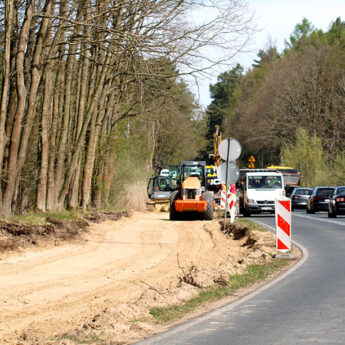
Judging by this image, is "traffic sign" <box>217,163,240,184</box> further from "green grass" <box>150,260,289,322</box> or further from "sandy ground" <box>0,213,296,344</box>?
"green grass" <box>150,260,289,322</box>

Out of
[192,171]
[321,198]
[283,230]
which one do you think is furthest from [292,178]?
[283,230]

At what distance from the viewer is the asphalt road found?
7.91 meters

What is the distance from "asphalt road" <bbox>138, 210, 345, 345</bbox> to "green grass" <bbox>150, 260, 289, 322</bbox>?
468 mm

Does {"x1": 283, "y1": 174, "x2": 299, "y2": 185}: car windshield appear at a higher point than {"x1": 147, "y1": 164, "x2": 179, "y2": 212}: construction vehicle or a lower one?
higher

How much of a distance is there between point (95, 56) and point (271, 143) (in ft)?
165

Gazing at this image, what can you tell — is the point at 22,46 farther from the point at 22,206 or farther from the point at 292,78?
the point at 292,78

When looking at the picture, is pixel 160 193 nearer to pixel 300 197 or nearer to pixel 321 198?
pixel 321 198

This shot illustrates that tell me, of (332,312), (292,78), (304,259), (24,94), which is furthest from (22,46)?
(292,78)

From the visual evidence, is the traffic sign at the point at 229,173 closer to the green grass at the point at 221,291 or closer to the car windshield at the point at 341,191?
the green grass at the point at 221,291

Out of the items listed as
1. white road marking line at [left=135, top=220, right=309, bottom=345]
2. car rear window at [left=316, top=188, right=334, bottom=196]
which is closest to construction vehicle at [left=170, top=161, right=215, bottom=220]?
car rear window at [left=316, top=188, right=334, bottom=196]

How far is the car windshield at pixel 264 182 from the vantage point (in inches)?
1556

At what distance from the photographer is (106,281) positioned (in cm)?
1287

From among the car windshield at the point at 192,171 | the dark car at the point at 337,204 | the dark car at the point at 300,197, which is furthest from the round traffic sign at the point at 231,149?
the dark car at the point at 300,197

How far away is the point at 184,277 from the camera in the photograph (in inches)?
504
